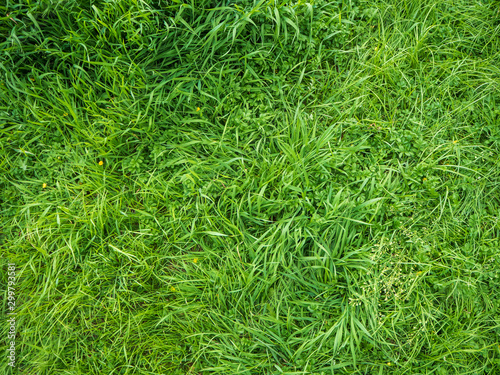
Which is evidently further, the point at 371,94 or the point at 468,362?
the point at 371,94

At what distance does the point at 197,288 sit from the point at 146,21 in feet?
5.93

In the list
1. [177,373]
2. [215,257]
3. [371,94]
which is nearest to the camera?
[177,373]

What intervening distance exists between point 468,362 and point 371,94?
193 cm

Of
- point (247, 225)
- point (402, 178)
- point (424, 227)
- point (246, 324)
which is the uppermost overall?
point (402, 178)

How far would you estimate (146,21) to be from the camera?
2143mm

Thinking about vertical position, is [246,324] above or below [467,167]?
below

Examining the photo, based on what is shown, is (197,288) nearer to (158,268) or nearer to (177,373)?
(158,268)

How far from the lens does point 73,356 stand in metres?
2.16

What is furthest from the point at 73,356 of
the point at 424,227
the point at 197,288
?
the point at 424,227

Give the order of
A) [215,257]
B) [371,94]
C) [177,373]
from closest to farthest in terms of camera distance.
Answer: [177,373]
[215,257]
[371,94]

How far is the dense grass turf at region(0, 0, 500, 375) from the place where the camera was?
2.11 meters

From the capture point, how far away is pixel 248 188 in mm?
2254

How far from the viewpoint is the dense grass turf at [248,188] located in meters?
2.11

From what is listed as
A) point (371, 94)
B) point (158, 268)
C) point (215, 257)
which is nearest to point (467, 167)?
point (371, 94)
